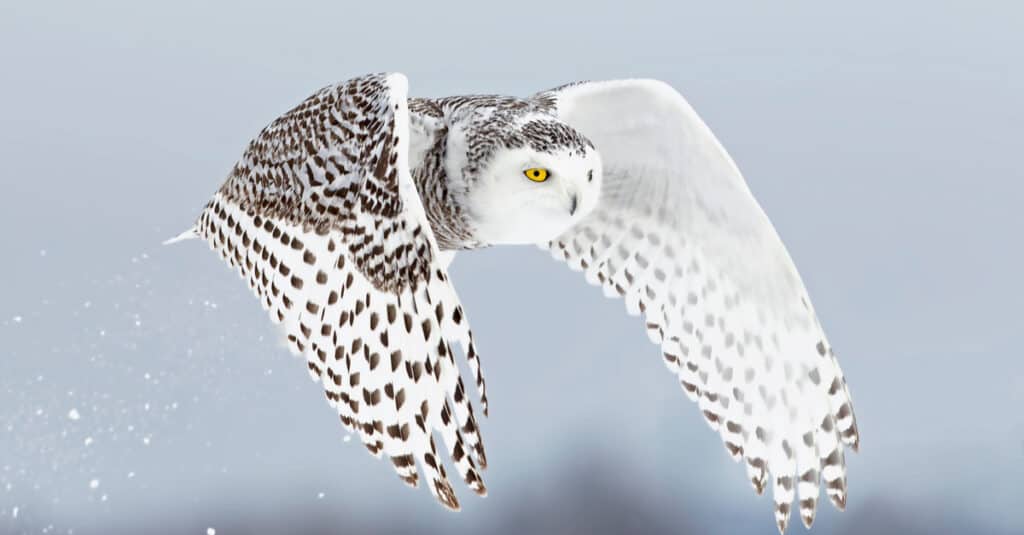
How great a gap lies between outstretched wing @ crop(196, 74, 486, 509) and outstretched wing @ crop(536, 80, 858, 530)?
29.2 inches

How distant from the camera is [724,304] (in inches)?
113

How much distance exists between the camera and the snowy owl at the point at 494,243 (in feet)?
6.47

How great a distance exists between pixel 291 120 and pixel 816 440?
139cm

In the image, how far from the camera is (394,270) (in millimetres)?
1976

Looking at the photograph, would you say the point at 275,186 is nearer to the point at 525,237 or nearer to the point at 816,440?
the point at 525,237

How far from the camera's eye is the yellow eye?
2250mm

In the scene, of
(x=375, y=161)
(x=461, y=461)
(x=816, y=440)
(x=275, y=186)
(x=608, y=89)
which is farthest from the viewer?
(x=816, y=440)

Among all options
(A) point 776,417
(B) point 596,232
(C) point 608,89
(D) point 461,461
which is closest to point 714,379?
(A) point 776,417

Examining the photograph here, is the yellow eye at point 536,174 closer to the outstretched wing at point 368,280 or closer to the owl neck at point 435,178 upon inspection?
the owl neck at point 435,178

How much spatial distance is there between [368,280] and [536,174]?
41 cm

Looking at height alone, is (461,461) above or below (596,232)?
below

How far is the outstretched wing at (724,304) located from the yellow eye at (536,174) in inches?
20.1

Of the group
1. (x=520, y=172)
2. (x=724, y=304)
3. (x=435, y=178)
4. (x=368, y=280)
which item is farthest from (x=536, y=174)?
(x=724, y=304)

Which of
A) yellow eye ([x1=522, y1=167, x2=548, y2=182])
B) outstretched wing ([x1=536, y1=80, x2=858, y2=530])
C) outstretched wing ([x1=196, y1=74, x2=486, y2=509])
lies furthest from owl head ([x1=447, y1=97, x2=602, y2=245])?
outstretched wing ([x1=536, y1=80, x2=858, y2=530])
